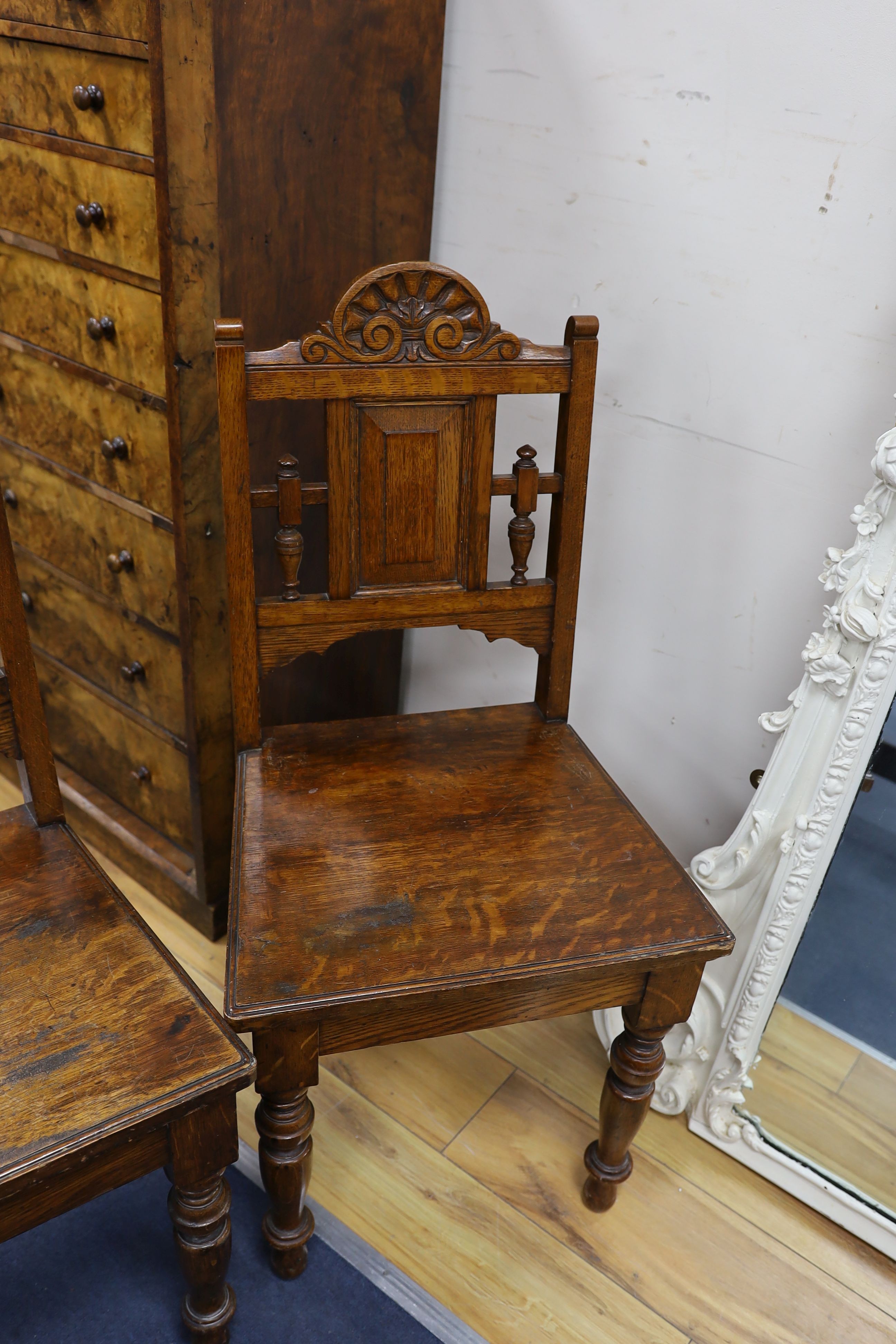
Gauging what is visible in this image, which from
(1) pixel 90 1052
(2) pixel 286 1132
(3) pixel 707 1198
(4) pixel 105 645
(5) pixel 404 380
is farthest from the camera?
(4) pixel 105 645

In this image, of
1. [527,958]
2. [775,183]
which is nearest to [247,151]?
[775,183]

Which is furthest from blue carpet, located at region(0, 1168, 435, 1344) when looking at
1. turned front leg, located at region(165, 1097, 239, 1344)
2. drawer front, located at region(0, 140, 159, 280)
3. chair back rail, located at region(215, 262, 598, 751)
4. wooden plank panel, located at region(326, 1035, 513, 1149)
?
drawer front, located at region(0, 140, 159, 280)

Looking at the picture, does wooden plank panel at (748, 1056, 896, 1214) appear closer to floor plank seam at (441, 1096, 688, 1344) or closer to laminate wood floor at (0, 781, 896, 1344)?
laminate wood floor at (0, 781, 896, 1344)

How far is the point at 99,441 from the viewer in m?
1.52

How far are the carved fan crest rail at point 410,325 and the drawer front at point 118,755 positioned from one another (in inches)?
30.0

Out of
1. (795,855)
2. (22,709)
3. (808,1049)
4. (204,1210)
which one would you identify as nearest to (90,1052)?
(204,1210)

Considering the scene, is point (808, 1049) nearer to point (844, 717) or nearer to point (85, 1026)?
point (844, 717)

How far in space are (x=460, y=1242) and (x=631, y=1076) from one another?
35 centimetres

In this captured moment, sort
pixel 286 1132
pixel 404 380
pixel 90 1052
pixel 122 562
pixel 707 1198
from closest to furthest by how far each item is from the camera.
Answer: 1. pixel 90 1052
2. pixel 286 1132
3. pixel 404 380
4. pixel 707 1198
5. pixel 122 562

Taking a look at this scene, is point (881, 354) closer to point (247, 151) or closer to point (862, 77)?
point (862, 77)

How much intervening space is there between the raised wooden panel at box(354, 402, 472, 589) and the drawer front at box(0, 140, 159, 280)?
356mm

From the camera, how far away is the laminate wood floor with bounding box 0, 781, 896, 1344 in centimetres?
132

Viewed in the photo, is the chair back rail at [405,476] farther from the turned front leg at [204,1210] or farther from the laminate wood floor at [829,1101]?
the laminate wood floor at [829,1101]

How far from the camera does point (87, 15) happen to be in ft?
3.97
